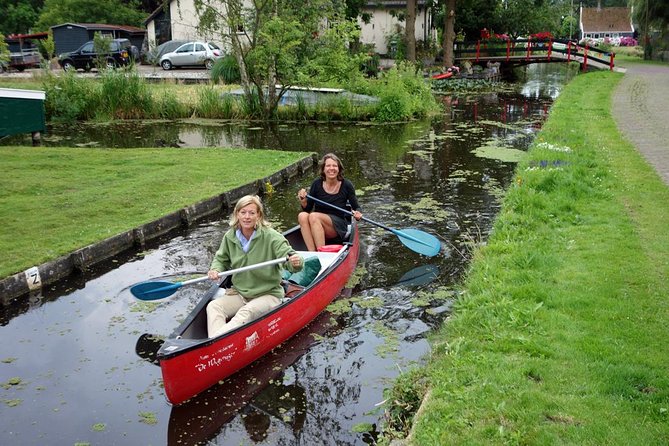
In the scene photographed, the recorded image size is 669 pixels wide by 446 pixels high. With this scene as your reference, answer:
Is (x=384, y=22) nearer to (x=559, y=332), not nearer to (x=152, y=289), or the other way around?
(x=152, y=289)

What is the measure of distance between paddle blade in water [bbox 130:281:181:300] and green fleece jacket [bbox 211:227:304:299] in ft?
1.76

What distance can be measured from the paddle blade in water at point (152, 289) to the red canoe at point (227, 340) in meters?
0.42

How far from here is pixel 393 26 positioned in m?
42.9

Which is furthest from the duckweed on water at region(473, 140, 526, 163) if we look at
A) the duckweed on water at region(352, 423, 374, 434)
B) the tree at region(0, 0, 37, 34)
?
the tree at region(0, 0, 37, 34)

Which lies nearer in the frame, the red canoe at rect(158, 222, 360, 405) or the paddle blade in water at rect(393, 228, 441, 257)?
the red canoe at rect(158, 222, 360, 405)

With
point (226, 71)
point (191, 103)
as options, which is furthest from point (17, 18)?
point (191, 103)

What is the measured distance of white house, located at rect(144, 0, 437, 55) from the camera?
41.4 m

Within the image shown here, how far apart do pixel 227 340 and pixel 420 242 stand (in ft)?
12.6

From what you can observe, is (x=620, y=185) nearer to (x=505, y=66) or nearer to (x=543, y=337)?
(x=543, y=337)

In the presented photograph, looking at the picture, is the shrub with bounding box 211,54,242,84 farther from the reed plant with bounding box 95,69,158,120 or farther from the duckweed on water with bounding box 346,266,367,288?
the duckweed on water with bounding box 346,266,367,288

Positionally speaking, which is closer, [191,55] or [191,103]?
[191,103]

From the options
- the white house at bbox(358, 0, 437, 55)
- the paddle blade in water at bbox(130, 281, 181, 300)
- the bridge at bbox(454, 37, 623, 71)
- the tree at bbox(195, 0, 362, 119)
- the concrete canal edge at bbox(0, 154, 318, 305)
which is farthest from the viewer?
the white house at bbox(358, 0, 437, 55)

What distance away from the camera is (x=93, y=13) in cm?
5206

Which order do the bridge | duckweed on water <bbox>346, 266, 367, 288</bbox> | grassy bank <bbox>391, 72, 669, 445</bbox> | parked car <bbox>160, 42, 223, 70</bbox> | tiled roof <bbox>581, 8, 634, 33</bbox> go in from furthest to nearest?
tiled roof <bbox>581, 8, 634, 33</bbox>, the bridge, parked car <bbox>160, 42, 223, 70</bbox>, duckweed on water <bbox>346, 266, 367, 288</bbox>, grassy bank <bbox>391, 72, 669, 445</bbox>
